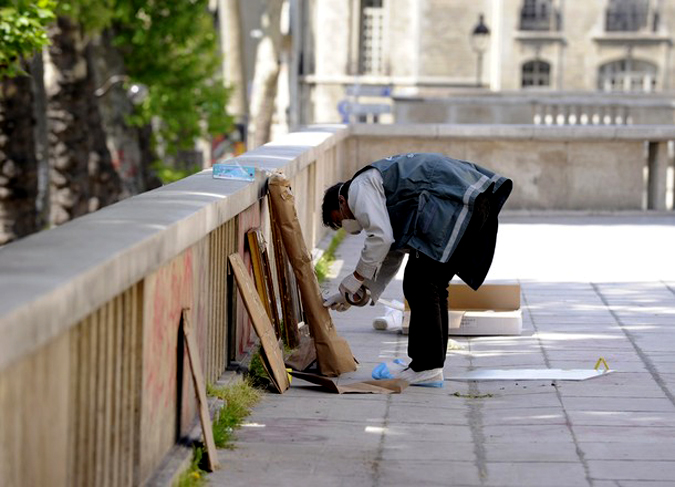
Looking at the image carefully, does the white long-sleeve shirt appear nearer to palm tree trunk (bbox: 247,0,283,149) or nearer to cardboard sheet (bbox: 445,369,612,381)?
cardboard sheet (bbox: 445,369,612,381)

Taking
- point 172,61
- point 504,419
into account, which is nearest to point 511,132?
point 504,419

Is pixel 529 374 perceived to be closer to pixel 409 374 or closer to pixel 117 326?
pixel 409 374

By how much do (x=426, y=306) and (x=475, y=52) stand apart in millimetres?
53649

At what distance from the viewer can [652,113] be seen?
1401 inches

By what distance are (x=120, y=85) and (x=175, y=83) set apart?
150cm

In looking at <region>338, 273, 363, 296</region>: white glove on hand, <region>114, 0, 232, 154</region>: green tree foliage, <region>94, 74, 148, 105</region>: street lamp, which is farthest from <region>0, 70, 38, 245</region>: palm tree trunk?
<region>338, 273, 363, 296</region>: white glove on hand

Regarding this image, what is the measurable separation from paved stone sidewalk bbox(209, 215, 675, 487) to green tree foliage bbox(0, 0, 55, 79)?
5849 mm

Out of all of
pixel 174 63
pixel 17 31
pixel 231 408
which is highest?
pixel 17 31

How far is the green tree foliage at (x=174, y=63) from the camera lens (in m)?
34.0

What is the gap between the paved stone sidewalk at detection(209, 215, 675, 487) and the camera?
683cm

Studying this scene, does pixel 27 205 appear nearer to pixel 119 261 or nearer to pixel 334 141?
pixel 334 141

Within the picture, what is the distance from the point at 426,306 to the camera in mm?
8672

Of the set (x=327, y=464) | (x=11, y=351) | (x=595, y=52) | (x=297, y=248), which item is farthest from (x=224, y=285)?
(x=595, y=52)

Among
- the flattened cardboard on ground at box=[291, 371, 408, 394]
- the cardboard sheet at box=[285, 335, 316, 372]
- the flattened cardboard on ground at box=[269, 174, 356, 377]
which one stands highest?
the flattened cardboard on ground at box=[269, 174, 356, 377]
